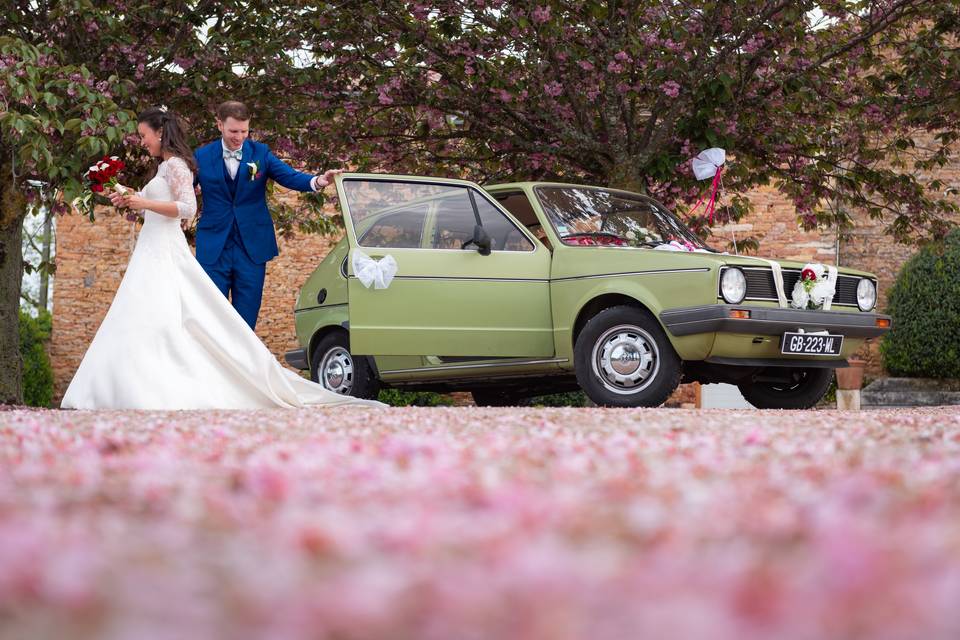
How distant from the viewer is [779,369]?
7.73 metres

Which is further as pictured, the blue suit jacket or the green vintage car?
the blue suit jacket

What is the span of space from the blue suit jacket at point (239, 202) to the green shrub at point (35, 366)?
31.2 feet

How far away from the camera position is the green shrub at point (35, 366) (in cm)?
1554

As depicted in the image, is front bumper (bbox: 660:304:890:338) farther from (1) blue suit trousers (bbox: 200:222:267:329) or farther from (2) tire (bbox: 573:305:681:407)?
(1) blue suit trousers (bbox: 200:222:267:329)

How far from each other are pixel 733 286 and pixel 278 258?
1113 cm

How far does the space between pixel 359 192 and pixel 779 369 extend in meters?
3.22

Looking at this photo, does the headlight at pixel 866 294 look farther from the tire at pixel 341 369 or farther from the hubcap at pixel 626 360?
the tire at pixel 341 369

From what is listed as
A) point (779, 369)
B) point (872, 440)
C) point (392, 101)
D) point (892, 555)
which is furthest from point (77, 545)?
point (392, 101)

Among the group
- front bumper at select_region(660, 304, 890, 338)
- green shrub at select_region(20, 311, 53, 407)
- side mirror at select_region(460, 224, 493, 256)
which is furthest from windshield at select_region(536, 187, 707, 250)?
green shrub at select_region(20, 311, 53, 407)

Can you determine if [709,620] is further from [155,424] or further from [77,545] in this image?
[155,424]

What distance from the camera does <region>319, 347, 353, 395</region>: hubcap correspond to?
840cm

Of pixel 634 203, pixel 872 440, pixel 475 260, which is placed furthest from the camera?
pixel 634 203

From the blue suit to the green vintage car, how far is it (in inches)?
21.8

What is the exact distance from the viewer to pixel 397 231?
301 inches
